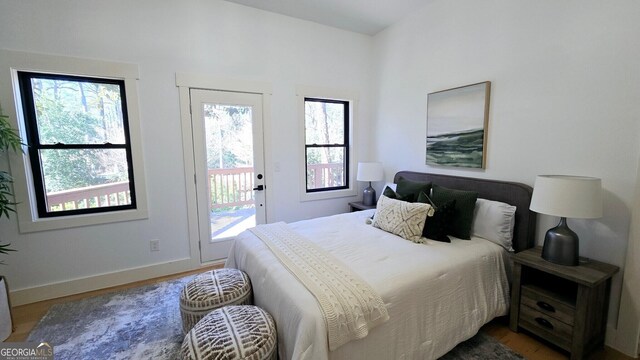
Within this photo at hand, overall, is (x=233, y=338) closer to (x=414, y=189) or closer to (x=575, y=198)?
(x=414, y=189)

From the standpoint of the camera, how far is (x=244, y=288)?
180 centimetres

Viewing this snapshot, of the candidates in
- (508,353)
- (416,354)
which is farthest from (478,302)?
(416,354)

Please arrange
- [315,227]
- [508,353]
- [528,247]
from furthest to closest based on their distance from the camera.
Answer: [315,227], [528,247], [508,353]

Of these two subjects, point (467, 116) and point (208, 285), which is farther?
point (467, 116)

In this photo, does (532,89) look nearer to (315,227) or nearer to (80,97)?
(315,227)

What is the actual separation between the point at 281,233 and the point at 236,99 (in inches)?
68.4

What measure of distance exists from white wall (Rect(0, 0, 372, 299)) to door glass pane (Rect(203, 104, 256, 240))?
0.29 metres

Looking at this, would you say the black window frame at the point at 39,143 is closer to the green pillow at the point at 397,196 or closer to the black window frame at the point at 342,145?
the black window frame at the point at 342,145

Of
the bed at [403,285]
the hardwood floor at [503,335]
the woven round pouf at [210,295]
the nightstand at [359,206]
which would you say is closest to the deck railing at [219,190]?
the nightstand at [359,206]

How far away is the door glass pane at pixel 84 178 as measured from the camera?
2477mm

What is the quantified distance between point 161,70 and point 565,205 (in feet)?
11.7

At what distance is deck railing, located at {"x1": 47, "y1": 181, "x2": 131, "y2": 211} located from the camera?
2516 millimetres

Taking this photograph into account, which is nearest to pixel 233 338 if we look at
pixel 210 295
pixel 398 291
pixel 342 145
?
pixel 210 295

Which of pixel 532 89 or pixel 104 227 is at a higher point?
pixel 532 89
